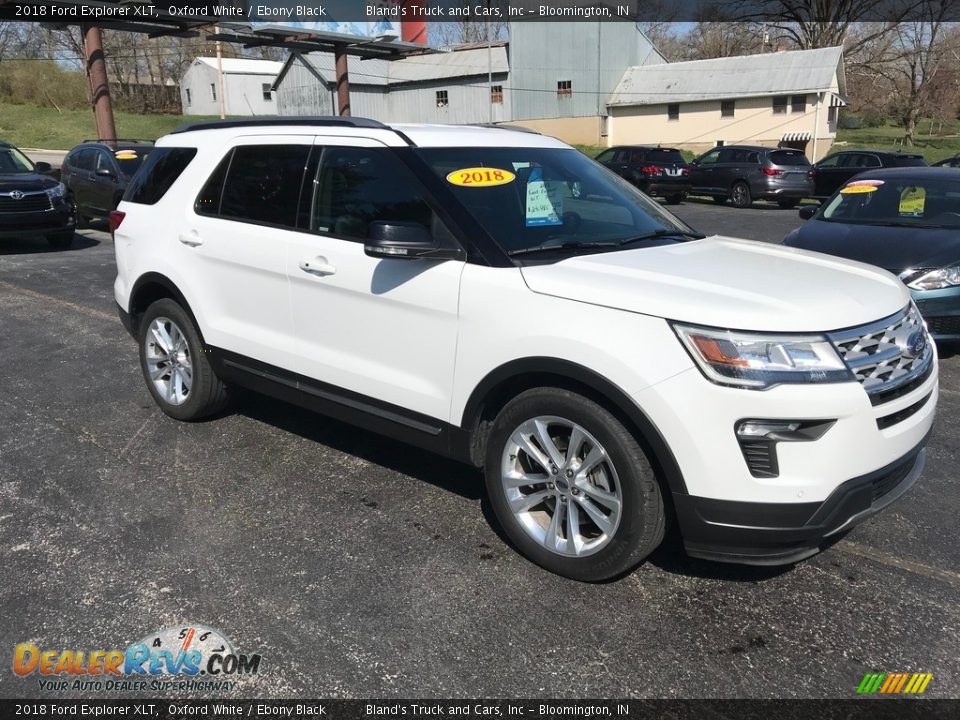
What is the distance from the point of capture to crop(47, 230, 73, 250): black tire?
41.6ft

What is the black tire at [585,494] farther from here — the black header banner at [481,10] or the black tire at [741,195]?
the black tire at [741,195]

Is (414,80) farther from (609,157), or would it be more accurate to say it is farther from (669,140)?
(609,157)

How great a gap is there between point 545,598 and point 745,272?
61.6 inches

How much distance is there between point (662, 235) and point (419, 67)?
162 ft

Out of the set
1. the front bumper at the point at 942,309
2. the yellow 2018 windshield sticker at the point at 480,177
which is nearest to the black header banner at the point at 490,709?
the yellow 2018 windshield sticker at the point at 480,177

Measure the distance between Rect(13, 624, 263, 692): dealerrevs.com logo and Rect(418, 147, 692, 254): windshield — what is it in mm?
Answer: 1960

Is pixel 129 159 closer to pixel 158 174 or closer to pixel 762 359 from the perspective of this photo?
pixel 158 174

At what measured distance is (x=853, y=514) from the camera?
2.98m

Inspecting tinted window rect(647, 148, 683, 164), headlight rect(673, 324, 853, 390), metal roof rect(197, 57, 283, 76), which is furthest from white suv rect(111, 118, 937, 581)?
metal roof rect(197, 57, 283, 76)

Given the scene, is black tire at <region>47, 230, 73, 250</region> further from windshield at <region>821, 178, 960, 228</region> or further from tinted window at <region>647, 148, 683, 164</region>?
tinted window at <region>647, 148, 683, 164</region>

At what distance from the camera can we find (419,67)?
164ft

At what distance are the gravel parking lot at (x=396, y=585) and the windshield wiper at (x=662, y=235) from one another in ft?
4.77

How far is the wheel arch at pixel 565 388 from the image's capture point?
2957 millimetres

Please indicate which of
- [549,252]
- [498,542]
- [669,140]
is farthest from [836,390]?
[669,140]
